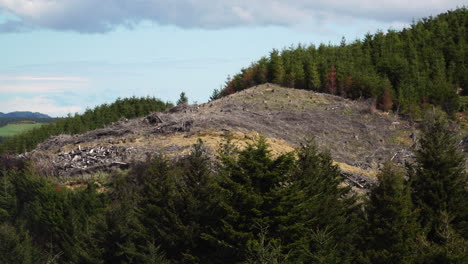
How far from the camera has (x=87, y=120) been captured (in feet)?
357

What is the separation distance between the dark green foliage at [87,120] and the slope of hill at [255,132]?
1926 inches

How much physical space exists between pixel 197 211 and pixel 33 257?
1640cm

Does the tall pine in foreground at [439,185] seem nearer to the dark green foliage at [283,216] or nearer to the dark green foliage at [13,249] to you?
the dark green foliage at [283,216]

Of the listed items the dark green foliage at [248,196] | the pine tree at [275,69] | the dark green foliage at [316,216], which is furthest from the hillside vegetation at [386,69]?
the dark green foliage at [248,196]

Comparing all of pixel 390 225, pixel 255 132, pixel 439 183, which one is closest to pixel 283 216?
pixel 390 225

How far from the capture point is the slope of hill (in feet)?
143

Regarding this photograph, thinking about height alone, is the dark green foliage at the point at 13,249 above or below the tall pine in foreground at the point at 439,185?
below

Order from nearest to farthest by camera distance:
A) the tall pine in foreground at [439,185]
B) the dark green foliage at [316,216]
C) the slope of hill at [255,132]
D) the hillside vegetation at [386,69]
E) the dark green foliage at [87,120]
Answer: the dark green foliage at [316,216] < the tall pine in foreground at [439,185] < the slope of hill at [255,132] < the hillside vegetation at [386,69] < the dark green foliage at [87,120]

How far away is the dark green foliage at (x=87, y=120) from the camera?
10575 cm

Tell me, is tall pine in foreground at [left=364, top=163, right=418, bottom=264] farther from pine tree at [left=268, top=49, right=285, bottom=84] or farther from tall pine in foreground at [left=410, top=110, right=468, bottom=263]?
pine tree at [left=268, top=49, right=285, bottom=84]

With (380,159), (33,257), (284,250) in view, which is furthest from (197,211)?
(380,159)

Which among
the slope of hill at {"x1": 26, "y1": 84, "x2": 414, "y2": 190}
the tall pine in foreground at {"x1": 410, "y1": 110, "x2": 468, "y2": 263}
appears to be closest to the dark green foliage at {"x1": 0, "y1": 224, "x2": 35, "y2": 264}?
the slope of hill at {"x1": 26, "y1": 84, "x2": 414, "y2": 190}

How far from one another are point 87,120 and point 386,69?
55.6 m

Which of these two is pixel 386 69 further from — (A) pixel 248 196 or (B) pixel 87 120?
(B) pixel 87 120
